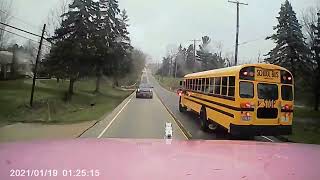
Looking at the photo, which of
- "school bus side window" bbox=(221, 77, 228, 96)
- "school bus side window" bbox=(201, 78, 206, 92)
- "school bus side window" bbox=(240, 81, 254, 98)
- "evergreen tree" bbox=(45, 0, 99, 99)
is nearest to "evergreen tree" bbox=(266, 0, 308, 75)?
"evergreen tree" bbox=(45, 0, 99, 99)

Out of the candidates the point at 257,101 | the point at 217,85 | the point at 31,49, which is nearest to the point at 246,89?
the point at 257,101

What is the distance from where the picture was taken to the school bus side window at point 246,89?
14.9m

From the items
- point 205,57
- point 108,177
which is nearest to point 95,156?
point 108,177

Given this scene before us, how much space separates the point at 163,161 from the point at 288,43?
1505 inches

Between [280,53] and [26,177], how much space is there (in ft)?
129

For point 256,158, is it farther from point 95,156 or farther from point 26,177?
point 26,177

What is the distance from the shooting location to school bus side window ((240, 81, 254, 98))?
14.9m

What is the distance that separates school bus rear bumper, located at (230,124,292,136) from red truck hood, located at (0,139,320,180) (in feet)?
31.2

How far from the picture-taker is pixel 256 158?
427 centimetres

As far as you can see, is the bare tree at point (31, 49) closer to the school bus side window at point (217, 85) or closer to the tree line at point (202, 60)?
the tree line at point (202, 60)

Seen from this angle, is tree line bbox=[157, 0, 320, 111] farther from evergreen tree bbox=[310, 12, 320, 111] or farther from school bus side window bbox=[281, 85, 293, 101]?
school bus side window bbox=[281, 85, 293, 101]

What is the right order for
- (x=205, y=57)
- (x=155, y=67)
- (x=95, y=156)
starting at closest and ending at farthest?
(x=95, y=156), (x=205, y=57), (x=155, y=67)

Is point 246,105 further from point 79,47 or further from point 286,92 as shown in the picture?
point 79,47

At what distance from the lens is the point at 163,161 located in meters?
3.90
